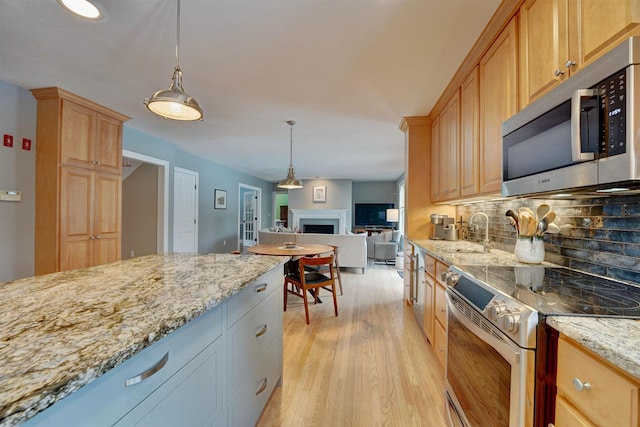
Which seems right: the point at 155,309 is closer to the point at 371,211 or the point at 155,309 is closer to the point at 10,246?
the point at 10,246

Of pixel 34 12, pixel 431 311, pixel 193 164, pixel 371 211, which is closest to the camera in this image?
pixel 34 12

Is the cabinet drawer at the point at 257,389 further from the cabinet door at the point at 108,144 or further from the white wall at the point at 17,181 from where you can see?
the cabinet door at the point at 108,144

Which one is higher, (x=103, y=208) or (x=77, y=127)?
(x=77, y=127)

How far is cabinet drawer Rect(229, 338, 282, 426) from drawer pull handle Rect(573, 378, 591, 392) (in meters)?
1.22

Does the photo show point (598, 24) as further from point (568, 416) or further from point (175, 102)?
point (175, 102)

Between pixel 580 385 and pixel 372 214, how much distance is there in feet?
28.0

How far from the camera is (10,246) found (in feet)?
8.50

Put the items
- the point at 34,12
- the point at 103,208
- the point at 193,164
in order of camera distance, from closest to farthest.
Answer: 1. the point at 34,12
2. the point at 103,208
3. the point at 193,164

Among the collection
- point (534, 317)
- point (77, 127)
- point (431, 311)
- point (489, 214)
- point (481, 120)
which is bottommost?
point (431, 311)

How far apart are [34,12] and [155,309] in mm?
2087

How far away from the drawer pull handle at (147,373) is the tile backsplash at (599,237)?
1.79 meters

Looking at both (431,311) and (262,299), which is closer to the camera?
(262,299)

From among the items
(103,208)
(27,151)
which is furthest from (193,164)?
(27,151)

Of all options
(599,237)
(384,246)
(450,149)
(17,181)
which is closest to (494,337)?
(599,237)
